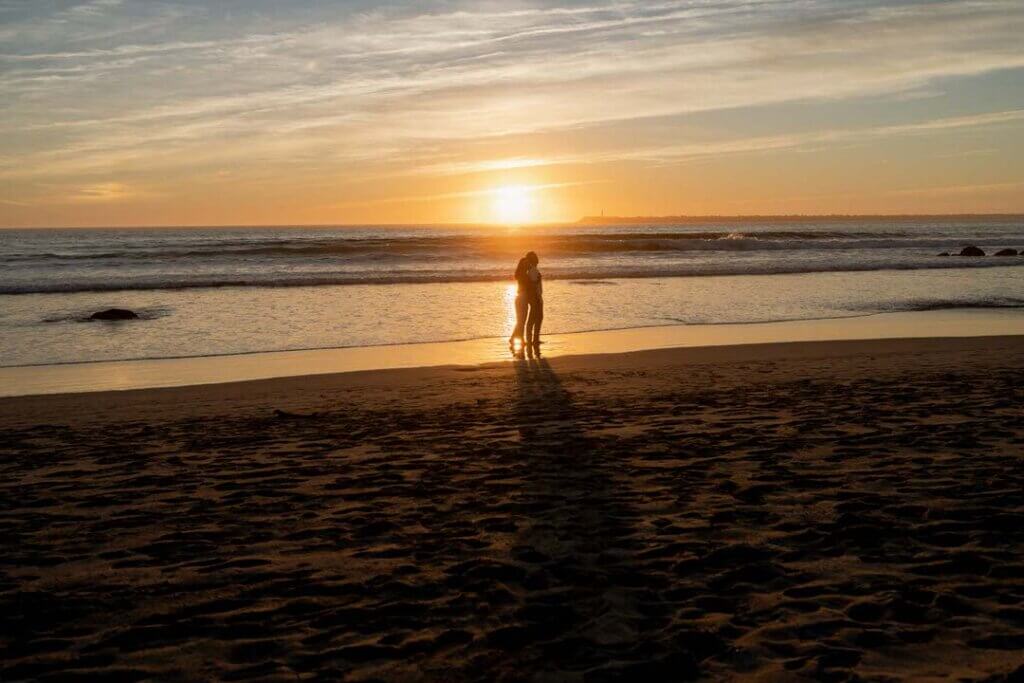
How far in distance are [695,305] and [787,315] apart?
10.3 ft

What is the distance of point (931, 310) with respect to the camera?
21719 mm

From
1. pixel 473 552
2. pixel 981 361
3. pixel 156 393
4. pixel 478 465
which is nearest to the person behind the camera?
pixel 473 552

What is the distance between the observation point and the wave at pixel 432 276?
3316 centimetres

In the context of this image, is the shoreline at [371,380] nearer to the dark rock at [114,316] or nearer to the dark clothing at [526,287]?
the dark clothing at [526,287]

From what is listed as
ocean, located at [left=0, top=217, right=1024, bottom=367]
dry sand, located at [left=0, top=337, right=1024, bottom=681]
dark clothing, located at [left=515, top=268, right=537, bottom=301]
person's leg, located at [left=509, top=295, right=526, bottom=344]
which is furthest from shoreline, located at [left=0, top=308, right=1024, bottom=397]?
dry sand, located at [left=0, top=337, right=1024, bottom=681]

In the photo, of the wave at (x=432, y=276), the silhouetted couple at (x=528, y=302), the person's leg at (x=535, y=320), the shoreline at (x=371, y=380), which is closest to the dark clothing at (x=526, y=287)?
the silhouetted couple at (x=528, y=302)

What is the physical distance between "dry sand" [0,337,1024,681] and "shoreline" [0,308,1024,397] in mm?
3393

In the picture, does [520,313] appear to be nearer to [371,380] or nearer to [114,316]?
[371,380]

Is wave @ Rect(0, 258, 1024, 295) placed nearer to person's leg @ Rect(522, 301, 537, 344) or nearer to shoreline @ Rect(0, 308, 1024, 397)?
shoreline @ Rect(0, 308, 1024, 397)

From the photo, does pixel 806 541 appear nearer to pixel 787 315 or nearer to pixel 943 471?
pixel 943 471

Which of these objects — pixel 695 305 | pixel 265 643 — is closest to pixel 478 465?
pixel 265 643

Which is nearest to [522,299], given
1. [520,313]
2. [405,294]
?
[520,313]

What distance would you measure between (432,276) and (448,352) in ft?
72.2

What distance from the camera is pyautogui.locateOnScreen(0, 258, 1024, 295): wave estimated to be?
1305 inches
